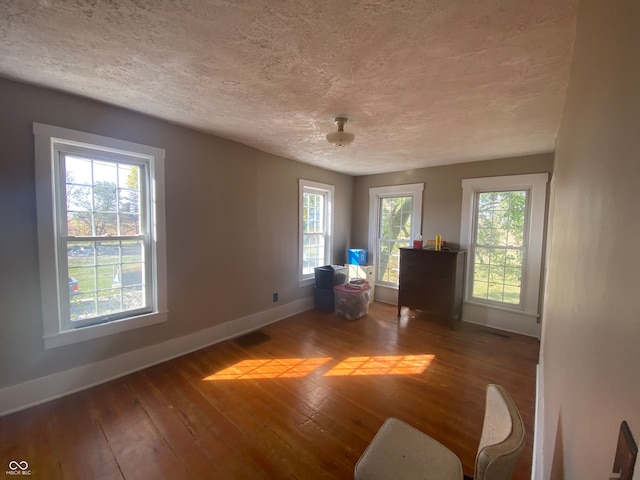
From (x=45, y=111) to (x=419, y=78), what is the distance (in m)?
2.69

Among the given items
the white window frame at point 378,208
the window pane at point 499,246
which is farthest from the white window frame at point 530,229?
the white window frame at point 378,208

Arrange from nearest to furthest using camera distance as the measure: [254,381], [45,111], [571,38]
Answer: [571,38], [45,111], [254,381]

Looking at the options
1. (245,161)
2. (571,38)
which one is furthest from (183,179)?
(571,38)

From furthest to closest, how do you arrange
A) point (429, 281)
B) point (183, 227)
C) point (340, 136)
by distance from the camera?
point (429, 281) < point (183, 227) < point (340, 136)

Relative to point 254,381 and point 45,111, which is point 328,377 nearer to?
point 254,381

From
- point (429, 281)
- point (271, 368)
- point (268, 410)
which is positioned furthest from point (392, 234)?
point (268, 410)

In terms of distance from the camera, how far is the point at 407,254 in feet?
12.7

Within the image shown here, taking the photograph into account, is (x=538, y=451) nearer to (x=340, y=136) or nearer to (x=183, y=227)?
(x=340, y=136)

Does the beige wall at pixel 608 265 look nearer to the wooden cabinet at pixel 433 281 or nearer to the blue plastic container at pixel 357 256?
the wooden cabinet at pixel 433 281

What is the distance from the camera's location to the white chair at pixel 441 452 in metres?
0.79

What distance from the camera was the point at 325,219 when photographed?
4.59m

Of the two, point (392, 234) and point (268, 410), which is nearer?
point (268, 410)

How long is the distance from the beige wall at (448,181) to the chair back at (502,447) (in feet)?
10.7

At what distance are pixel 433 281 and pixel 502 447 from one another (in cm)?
307
